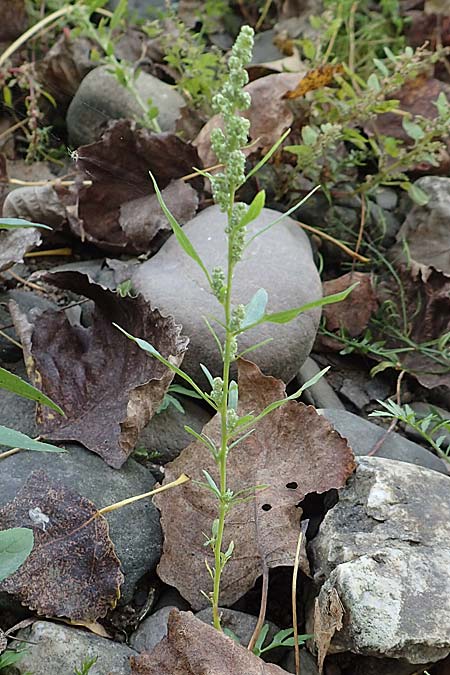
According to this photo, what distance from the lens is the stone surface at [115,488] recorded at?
5.12 ft

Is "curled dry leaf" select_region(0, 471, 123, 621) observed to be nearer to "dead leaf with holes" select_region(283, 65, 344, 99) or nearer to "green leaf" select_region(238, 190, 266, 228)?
"green leaf" select_region(238, 190, 266, 228)

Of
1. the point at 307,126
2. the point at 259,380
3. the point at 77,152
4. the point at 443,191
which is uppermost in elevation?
the point at 77,152

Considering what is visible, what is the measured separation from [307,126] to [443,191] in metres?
0.48

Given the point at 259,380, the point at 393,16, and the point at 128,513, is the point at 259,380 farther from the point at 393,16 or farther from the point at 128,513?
the point at 393,16

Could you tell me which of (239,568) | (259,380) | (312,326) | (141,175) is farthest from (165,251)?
(239,568)

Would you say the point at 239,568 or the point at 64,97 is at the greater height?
the point at 64,97

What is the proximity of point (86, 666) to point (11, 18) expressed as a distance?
246 cm

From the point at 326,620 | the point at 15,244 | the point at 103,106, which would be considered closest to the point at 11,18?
the point at 103,106

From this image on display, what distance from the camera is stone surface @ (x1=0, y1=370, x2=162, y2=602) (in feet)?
5.12

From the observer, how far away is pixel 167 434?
6.06 ft

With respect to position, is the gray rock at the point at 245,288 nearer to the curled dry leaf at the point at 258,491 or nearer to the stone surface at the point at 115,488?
the curled dry leaf at the point at 258,491

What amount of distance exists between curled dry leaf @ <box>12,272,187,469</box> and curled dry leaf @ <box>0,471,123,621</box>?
0.55 ft

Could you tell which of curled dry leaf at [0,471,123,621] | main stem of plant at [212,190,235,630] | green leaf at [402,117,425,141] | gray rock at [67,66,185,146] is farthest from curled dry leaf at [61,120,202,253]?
main stem of plant at [212,190,235,630]

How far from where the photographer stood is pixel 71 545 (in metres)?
1.50
